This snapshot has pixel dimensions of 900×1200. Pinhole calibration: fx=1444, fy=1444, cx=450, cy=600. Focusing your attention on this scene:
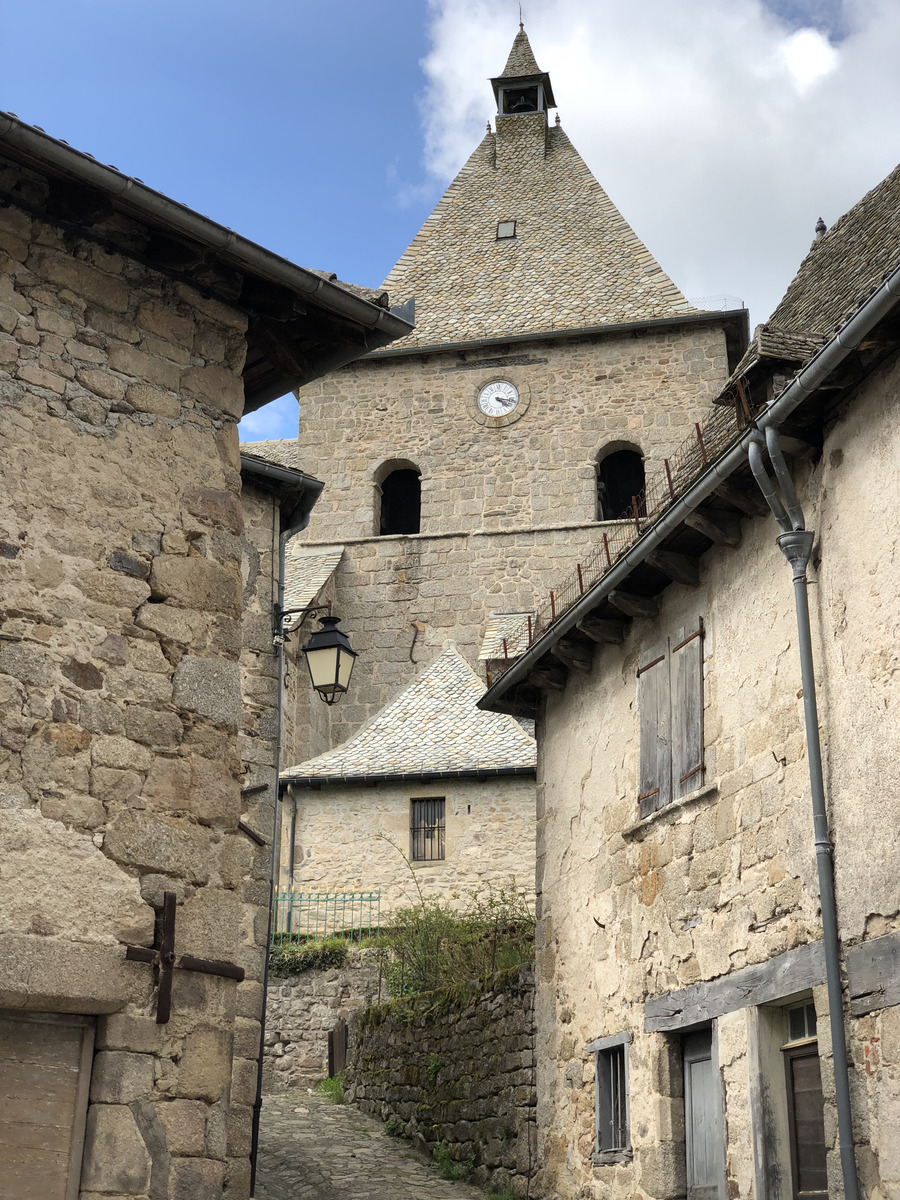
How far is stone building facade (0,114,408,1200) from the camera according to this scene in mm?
5402

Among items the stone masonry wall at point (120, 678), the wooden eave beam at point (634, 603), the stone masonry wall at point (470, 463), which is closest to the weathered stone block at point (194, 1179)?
the stone masonry wall at point (120, 678)

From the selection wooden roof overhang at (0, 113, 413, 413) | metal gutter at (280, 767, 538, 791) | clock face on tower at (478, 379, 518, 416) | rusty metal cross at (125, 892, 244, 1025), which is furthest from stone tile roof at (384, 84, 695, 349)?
rusty metal cross at (125, 892, 244, 1025)

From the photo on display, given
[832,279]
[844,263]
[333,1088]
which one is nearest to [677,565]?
[832,279]

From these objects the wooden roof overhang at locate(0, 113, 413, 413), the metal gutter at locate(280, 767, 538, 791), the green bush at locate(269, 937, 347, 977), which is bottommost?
the green bush at locate(269, 937, 347, 977)

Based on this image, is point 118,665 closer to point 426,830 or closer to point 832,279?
point 832,279

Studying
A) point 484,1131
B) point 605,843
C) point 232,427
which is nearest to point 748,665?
point 605,843

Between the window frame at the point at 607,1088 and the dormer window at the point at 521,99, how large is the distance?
25641 mm

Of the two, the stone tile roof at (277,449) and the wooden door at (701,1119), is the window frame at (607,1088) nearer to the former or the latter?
the wooden door at (701,1119)

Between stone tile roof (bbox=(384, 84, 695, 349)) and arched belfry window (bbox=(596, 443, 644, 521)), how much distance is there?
2.38 meters

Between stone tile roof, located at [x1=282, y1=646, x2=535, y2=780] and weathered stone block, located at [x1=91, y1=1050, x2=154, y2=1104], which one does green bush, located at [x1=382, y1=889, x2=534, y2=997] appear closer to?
stone tile roof, located at [x1=282, y1=646, x2=535, y2=780]

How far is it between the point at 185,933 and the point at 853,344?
13.3 ft

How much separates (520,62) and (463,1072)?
25.7 metres

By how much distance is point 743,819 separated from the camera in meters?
8.28

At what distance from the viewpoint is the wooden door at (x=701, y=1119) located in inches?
329
